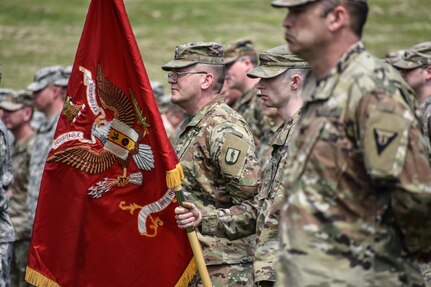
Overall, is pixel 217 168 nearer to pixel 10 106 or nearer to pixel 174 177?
pixel 174 177

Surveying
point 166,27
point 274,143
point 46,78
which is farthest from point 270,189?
point 166,27

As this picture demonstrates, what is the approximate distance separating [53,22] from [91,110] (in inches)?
863

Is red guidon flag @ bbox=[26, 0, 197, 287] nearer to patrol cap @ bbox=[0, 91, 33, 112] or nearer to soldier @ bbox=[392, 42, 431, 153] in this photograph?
soldier @ bbox=[392, 42, 431, 153]

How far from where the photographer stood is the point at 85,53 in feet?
24.0

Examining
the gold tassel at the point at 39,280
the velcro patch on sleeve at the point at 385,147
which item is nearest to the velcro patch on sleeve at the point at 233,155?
the gold tassel at the point at 39,280

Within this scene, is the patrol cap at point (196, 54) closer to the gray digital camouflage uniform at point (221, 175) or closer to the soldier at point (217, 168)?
the soldier at point (217, 168)

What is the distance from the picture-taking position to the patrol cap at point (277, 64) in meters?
7.10

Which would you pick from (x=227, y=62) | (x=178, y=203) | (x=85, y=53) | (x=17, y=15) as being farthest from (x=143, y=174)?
(x=17, y=15)

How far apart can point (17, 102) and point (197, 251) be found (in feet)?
25.3

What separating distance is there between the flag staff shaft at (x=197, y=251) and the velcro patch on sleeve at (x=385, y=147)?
2463 mm

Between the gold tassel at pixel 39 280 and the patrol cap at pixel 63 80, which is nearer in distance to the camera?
the gold tassel at pixel 39 280

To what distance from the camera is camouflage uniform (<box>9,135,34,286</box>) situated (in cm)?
1263

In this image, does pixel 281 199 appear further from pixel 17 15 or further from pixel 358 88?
pixel 17 15

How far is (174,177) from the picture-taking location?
259 inches
